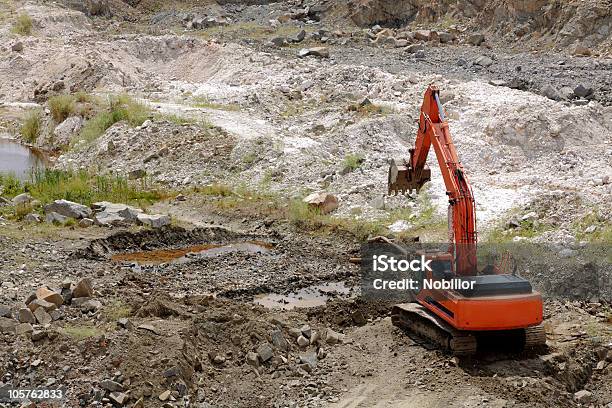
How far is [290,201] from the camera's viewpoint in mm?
19281

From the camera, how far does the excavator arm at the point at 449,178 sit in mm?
11039

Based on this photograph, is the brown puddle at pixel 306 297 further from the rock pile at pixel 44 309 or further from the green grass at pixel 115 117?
the green grass at pixel 115 117

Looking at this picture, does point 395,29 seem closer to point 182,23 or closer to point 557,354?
point 182,23

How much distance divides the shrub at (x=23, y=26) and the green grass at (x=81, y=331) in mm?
25452

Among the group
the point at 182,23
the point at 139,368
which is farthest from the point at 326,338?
the point at 182,23

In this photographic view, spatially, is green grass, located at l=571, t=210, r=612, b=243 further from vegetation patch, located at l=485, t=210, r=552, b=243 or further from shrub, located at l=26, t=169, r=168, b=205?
shrub, located at l=26, t=169, r=168, b=205

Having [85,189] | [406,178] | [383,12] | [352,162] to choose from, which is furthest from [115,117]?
[383,12]

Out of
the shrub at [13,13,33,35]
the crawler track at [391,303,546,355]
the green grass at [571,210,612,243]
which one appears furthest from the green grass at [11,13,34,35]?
the crawler track at [391,303,546,355]

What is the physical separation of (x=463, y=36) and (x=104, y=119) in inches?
541

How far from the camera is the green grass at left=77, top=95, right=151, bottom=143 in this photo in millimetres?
24703

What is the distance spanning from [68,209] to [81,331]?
7.60m

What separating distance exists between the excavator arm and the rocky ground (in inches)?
50.1

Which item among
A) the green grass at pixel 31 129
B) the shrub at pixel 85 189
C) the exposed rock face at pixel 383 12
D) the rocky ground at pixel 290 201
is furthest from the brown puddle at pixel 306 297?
the exposed rock face at pixel 383 12

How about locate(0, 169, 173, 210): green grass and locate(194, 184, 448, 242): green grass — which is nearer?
locate(194, 184, 448, 242): green grass
